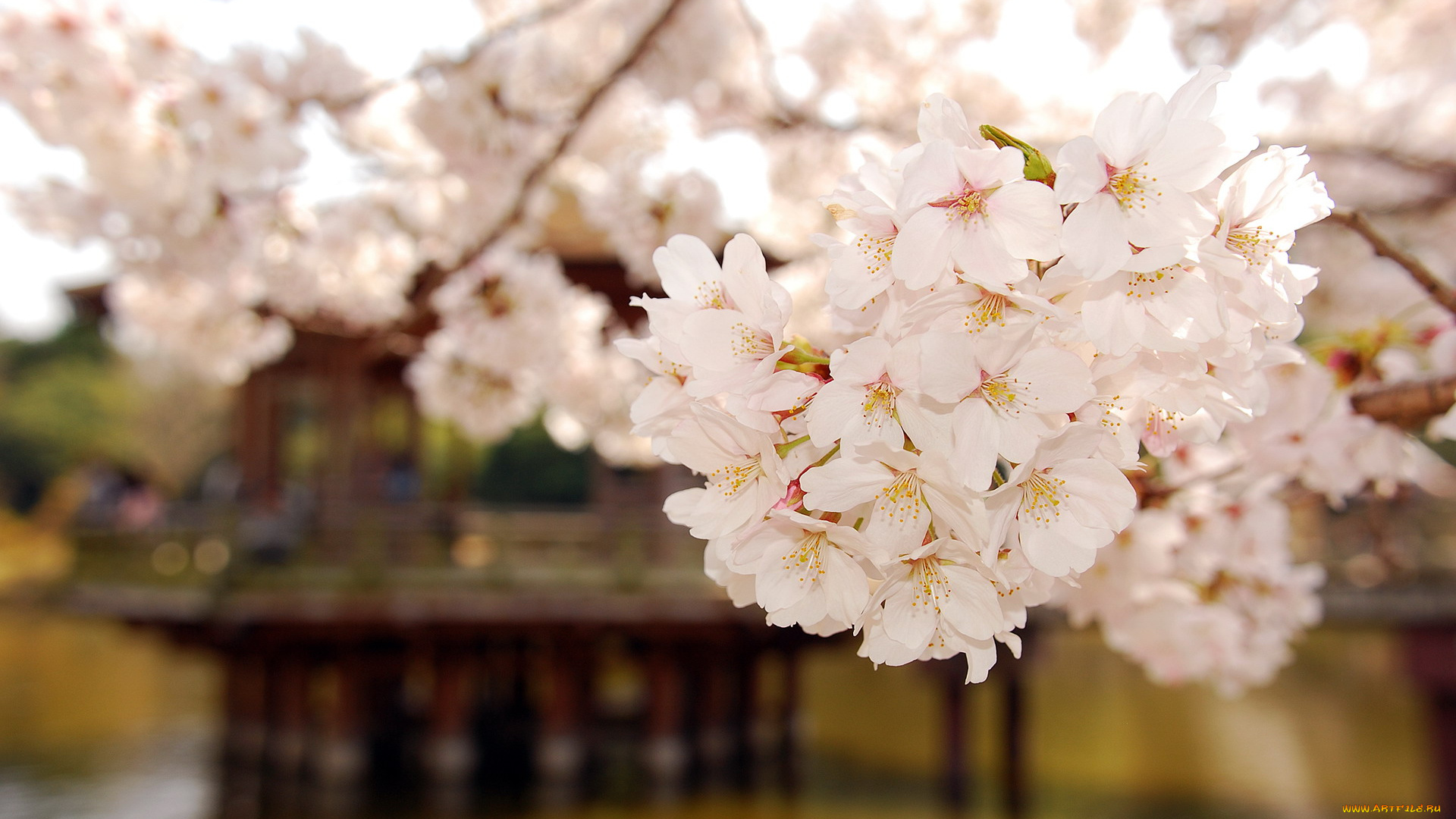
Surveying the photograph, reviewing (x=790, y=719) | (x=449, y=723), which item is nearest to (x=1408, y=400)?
(x=449, y=723)

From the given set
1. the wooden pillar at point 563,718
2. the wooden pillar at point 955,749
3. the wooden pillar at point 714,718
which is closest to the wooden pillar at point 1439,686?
the wooden pillar at point 955,749

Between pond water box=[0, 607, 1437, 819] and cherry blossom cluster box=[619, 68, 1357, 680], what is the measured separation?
27.8 ft

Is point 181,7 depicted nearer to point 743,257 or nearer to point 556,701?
point 743,257

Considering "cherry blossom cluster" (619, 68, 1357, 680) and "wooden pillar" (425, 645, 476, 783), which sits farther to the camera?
"wooden pillar" (425, 645, 476, 783)

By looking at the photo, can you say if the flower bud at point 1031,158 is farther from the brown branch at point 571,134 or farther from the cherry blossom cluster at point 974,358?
the brown branch at point 571,134

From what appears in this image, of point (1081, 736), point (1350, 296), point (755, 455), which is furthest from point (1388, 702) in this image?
point (755, 455)

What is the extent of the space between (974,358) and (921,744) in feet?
41.9

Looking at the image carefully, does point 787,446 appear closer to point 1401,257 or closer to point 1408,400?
point 1401,257

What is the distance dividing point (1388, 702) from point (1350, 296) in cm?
1567

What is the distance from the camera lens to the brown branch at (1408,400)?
132 cm

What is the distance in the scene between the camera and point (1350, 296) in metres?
4.68

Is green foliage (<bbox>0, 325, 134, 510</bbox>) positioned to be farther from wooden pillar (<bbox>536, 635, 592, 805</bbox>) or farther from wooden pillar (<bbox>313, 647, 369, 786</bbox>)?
wooden pillar (<bbox>536, 635, 592, 805</bbox>)

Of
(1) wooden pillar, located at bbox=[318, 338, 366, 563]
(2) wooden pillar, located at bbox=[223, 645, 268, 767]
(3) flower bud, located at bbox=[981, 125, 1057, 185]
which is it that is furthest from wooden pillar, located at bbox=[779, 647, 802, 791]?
(3) flower bud, located at bbox=[981, 125, 1057, 185]

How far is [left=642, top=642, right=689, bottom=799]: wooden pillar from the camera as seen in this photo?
1016cm
